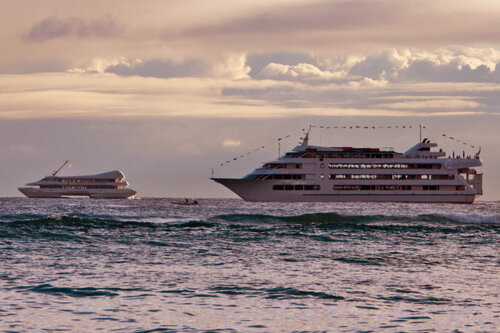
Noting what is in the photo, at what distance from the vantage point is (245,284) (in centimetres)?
1950

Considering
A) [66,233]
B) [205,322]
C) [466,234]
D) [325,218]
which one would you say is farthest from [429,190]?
[205,322]

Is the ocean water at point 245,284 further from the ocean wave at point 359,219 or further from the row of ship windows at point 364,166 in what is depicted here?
the row of ship windows at point 364,166

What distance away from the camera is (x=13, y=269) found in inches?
866

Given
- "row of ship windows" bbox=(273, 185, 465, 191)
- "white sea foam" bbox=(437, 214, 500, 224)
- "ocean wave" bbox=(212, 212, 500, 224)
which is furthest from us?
"row of ship windows" bbox=(273, 185, 465, 191)

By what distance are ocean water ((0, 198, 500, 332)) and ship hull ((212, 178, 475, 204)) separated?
96.6m

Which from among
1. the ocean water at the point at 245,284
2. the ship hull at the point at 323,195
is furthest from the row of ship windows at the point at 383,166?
the ocean water at the point at 245,284

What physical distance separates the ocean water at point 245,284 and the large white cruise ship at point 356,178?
97108mm

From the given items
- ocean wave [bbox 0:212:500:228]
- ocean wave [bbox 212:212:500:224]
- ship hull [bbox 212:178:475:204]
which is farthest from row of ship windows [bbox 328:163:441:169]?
ocean wave [bbox 212:212:500:224]

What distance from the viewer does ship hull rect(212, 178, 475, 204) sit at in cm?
13500

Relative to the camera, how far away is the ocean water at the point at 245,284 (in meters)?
14.3

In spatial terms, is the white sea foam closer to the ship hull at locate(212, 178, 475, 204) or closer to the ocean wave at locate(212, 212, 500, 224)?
the ocean wave at locate(212, 212, 500, 224)

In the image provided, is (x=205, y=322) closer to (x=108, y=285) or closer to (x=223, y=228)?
(x=108, y=285)

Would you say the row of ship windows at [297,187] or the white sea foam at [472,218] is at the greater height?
the row of ship windows at [297,187]

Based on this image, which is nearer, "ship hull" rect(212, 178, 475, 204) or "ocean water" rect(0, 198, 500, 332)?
"ocean water" rect(0, 198, 500, 332)
